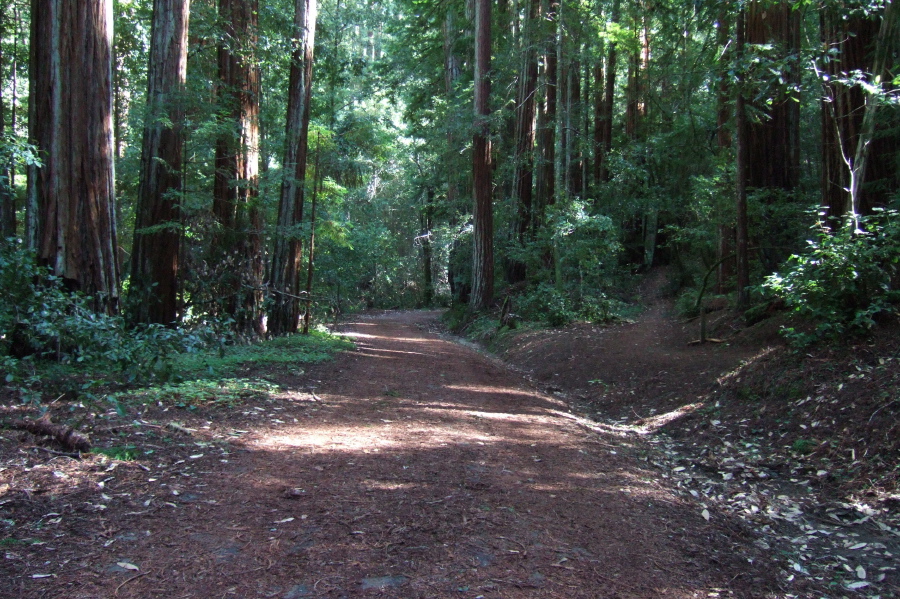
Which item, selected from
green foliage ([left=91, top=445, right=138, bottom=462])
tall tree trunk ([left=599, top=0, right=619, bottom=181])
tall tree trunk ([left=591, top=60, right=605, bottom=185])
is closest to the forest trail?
green foliage ([left=91, top=445, right=138, bottom=462])

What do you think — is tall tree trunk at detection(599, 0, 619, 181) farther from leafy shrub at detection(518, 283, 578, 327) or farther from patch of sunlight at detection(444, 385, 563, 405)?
patch of sunlight at detection(444, 385, 563, 405)

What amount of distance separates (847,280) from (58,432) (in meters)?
8.07

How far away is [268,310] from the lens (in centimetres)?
1408

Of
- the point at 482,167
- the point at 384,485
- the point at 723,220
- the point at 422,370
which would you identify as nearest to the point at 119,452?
the point at 384,485

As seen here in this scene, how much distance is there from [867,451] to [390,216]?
39124 millimetres

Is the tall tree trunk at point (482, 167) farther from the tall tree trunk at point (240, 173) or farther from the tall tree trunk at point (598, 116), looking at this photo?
the tall tree trunk at point (598, 116)

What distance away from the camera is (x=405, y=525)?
3.83 meters

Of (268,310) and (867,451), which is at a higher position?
(268,310)

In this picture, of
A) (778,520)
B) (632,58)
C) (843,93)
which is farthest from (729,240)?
(632,58)

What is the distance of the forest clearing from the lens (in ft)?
11.7

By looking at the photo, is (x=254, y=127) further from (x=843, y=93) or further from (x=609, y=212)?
(x=609, y=212)

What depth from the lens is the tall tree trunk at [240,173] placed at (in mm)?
12094

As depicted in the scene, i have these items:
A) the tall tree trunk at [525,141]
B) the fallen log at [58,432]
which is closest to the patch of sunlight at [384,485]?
the fallen log at [58,432]

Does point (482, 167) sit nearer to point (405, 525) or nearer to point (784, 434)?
point (784, 434)
